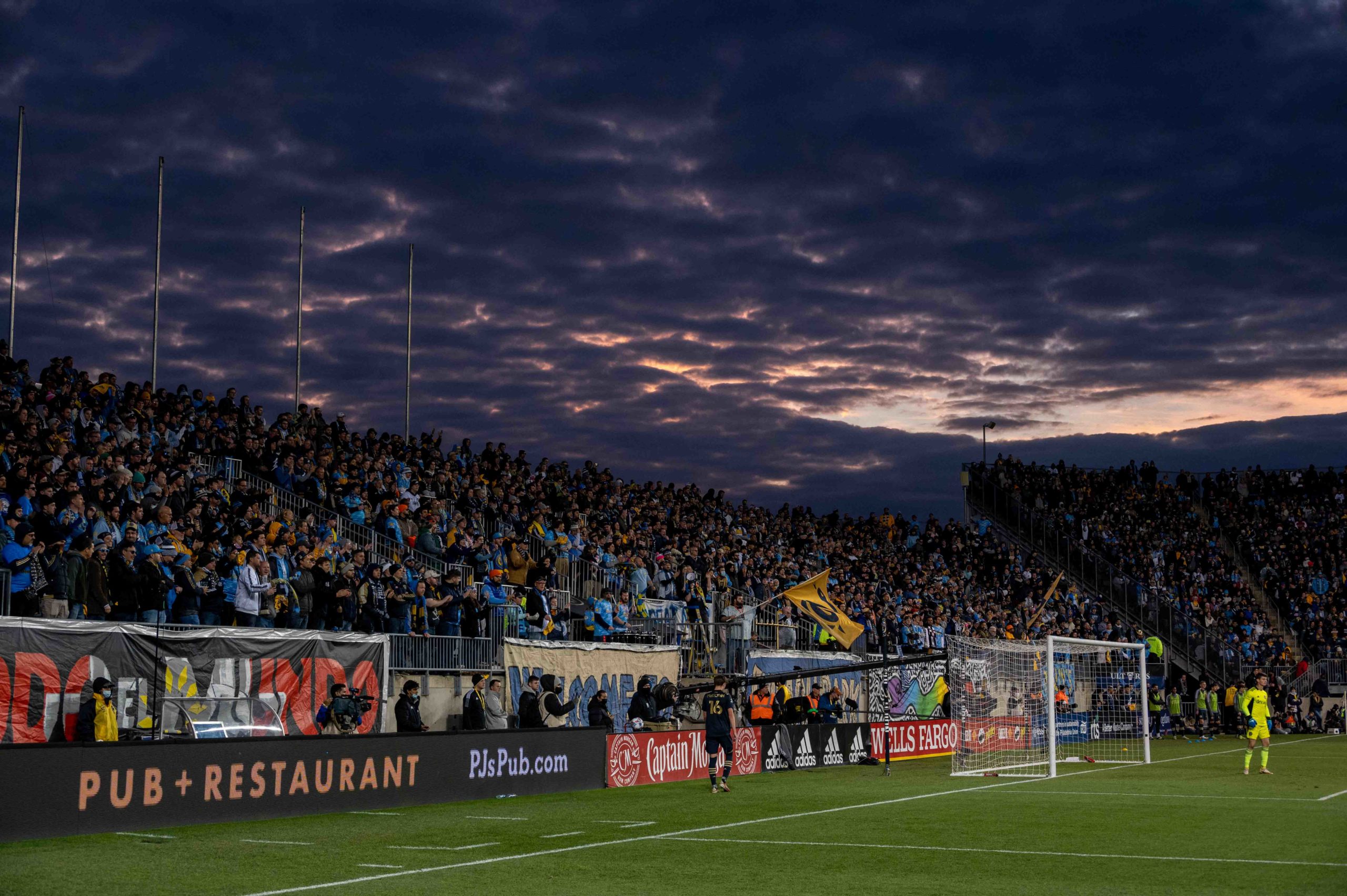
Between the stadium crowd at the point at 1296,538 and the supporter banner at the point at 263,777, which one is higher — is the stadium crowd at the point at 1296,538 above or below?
above

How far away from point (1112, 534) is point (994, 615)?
12.2 m

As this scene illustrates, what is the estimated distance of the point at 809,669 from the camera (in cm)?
3662

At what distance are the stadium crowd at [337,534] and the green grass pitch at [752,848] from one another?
15.0 feet

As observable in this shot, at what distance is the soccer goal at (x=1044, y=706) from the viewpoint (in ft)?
101

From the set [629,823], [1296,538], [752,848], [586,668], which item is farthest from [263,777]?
[1296,538]

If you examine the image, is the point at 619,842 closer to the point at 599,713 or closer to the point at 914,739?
the point at 599,713

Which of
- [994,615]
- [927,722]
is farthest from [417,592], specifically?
[994,615]

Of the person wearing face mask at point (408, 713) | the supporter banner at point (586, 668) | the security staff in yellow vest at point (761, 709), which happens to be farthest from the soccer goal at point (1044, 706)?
the person wearing face mask at point (408, 713)

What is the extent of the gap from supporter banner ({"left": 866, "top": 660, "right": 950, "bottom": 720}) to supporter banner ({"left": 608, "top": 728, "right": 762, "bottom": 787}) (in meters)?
10.9

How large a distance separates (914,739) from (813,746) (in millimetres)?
5087

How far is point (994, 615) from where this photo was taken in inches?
1927

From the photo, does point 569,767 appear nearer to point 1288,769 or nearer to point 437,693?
point 437,693

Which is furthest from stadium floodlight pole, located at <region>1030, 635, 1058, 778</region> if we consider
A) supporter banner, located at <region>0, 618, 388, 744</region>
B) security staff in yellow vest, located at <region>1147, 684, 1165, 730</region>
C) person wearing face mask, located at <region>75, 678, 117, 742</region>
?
security staff in yellow vest, located at <region>1147, 684, 1165, 730</region>

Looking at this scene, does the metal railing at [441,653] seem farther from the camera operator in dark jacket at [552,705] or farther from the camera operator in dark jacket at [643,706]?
the camera operator in dark jacket at [643,706]
